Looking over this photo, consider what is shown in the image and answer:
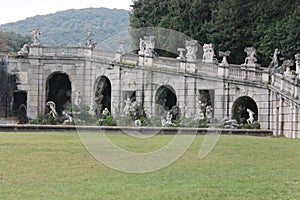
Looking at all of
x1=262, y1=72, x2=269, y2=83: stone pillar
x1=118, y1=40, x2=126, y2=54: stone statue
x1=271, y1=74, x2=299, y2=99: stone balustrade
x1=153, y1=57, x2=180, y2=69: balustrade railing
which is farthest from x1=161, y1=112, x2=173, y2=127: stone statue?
x1=118, y1=40, x2=126, y2=54: stone statue

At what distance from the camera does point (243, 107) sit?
3912 cm

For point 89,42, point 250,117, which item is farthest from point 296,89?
point 89,42

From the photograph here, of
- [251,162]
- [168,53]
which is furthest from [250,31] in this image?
[251,162]

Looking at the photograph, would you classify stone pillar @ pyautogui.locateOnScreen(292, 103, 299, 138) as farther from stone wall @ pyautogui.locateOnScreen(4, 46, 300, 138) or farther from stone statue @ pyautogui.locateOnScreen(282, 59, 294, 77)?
stone statue @ pyautogui.locateOnScreen(282, 59, 294, 77)

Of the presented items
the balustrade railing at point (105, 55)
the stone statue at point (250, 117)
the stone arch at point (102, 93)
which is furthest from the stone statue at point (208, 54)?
the stone arch at point (102, 93)

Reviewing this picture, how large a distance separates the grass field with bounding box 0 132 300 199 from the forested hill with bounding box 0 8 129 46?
7737cm

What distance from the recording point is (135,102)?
1688 inches

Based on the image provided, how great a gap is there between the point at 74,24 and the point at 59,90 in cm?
7410

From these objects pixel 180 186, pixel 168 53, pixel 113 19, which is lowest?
pixel 180 186

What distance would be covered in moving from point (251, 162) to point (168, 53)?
34712mm

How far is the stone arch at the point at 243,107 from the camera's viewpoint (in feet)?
127

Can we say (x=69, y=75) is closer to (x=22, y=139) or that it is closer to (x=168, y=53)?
(x=168, y=53)

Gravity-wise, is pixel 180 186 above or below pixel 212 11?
below

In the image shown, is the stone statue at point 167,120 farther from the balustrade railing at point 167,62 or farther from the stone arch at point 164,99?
the balustrade railing at point 167,62
